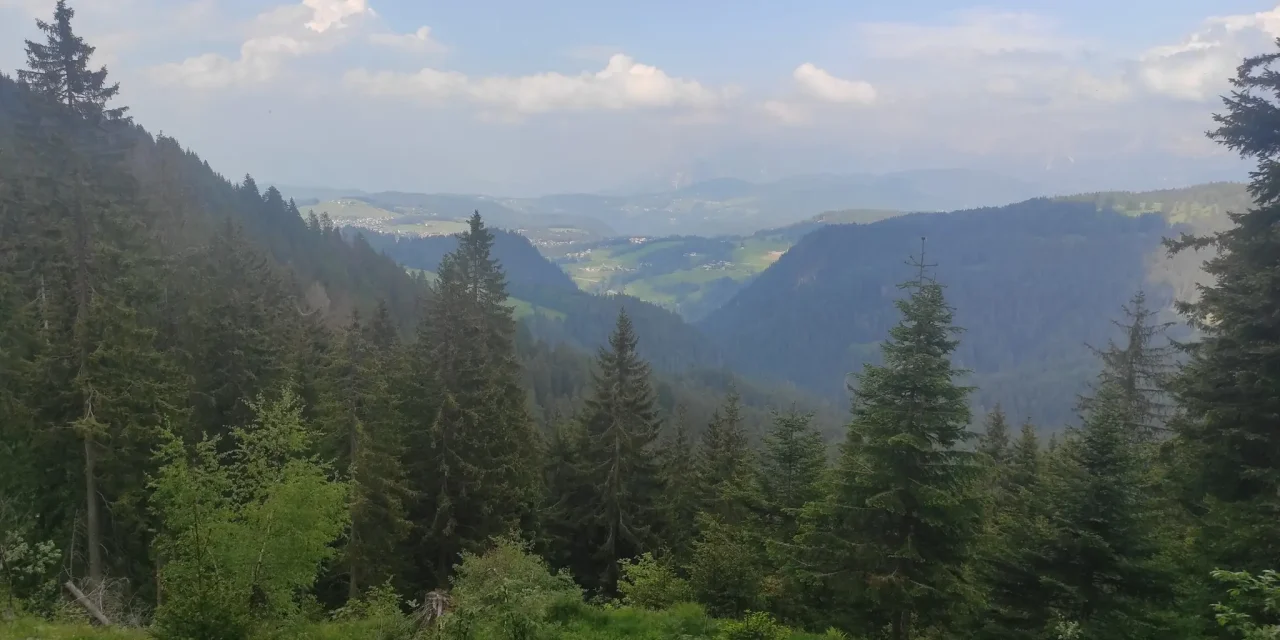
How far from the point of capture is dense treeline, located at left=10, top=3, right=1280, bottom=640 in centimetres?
1323

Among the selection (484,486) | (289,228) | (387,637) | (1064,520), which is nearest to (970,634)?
(1064,520)

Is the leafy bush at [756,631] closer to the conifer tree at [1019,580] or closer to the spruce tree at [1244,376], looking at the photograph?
the conifer tree at [1019,580]

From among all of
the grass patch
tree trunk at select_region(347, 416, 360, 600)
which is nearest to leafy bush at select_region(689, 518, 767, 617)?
tree trunk at select_region(347, 416, 360, 600)

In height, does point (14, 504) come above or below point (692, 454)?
above

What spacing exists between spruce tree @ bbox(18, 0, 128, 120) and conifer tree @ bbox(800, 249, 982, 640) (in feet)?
96.4

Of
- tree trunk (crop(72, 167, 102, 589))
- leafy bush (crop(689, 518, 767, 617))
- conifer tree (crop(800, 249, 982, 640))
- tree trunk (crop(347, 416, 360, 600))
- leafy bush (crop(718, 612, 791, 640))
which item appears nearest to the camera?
leafy bush (crop(718, 612, 791, 640))

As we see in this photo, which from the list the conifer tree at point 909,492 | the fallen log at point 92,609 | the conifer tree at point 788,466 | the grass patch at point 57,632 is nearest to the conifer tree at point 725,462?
the conifer tree at point 788,466

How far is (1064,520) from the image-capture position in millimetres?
13242

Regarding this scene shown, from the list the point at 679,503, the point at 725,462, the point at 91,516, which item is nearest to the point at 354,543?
the point at 91,516

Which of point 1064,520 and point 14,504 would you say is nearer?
point 1064,520

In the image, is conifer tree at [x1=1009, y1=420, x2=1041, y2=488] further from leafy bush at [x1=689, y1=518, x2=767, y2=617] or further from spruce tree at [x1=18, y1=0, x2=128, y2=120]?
spruce tree at [x1=18, y1=0, x2=128, y2=120]

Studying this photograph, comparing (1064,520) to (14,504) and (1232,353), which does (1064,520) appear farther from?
(14,504)

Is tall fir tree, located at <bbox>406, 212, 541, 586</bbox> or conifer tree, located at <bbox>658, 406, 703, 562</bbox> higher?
tall fir tree, located at <bbox>406, 212, 541, 586</bbox>

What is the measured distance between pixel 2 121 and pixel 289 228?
51.2 metres
